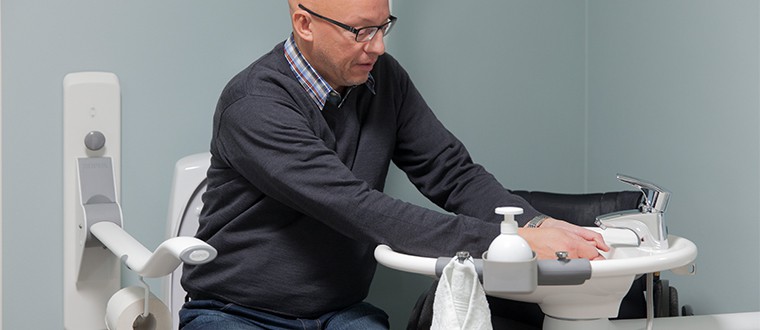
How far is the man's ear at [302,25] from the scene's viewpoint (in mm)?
1506

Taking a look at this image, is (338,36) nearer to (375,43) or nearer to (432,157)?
(375,43)

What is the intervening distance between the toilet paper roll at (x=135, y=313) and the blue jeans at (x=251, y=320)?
0.05 m

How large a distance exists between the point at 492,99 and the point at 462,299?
101cm

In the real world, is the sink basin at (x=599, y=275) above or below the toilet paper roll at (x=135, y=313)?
above

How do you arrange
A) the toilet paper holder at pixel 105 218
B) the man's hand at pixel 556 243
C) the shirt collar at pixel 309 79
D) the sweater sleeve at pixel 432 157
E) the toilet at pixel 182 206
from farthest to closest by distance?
1. the toilet at pixel 182 206
2. the sweater sleeve at pixel 432 157
3. the shirt collar at pixel 309 79
4. the toilet paper holder at pixel 105 218
5. the man's hand at pixel 556 243

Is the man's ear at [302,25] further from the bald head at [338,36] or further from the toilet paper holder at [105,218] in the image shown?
the toilet paper holder at [105,218]

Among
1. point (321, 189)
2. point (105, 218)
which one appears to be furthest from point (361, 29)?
point (105, 218)

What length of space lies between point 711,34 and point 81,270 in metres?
1.27

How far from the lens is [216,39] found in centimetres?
187

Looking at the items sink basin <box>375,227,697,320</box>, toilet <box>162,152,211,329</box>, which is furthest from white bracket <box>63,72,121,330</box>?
sink basin <box>375,227,697,320</box>

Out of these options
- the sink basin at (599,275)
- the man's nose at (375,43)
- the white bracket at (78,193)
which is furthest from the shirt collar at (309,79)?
the white bracket at (78,193)

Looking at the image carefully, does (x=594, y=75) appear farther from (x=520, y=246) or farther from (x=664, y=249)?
(x=520, y=246)

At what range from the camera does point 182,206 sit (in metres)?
1.78

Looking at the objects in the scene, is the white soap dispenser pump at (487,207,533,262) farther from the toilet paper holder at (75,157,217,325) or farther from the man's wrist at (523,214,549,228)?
the toilet paper holder at (75,157,217,325)
